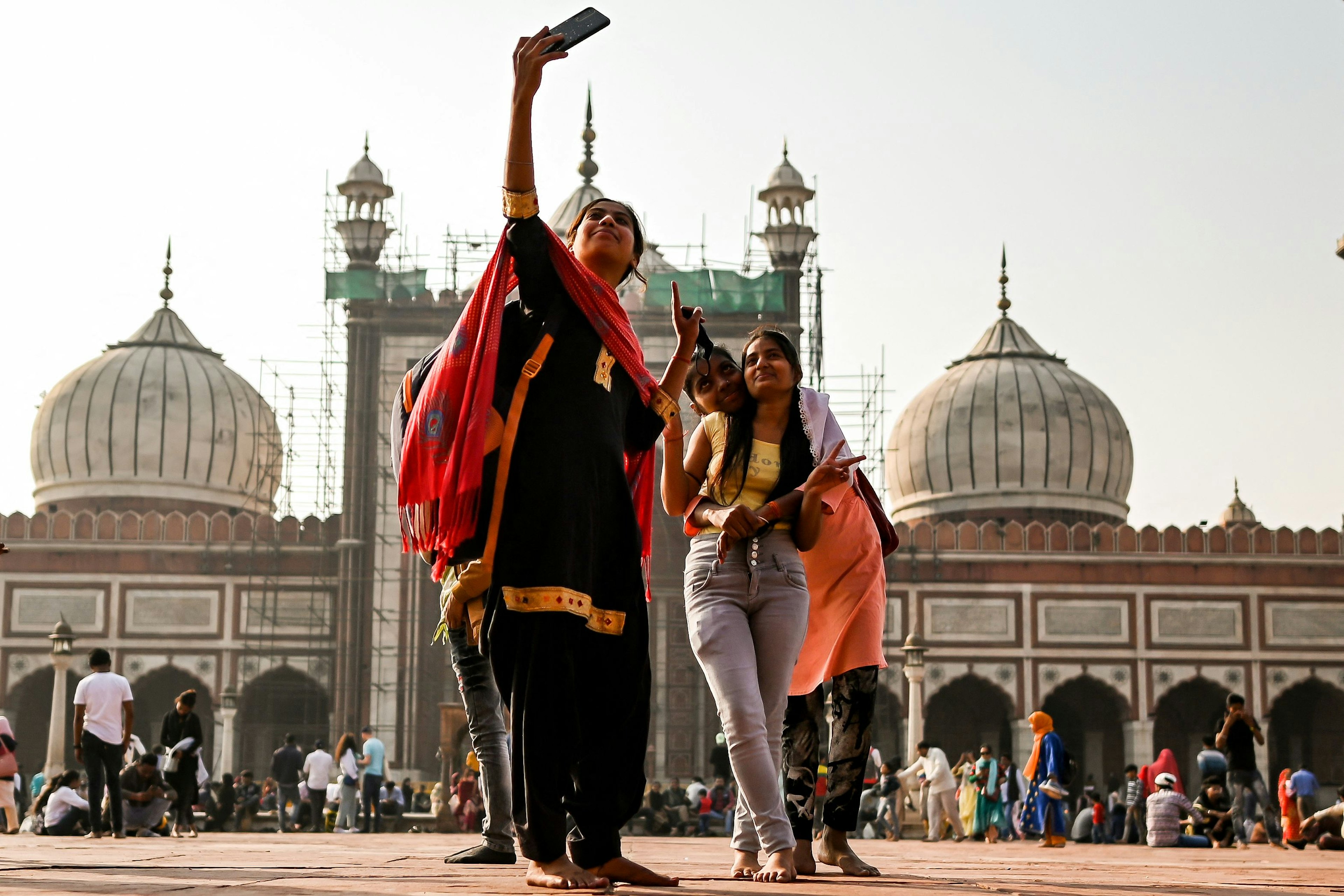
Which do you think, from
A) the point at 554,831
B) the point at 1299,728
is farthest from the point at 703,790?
the point at 554,831

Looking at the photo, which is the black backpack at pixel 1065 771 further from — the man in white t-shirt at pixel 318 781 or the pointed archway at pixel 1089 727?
the pointed archway at pixel 1089 727

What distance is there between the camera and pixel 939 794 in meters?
12.8

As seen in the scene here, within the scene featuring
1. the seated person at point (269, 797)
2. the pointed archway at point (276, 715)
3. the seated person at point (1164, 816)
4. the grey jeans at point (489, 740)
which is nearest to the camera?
the grey jeans at point (489, 740)

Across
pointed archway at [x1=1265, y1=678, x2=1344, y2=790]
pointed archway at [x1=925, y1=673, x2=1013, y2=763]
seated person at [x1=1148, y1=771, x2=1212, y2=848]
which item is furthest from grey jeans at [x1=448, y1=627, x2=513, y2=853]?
pointed archway at [x1=1265, y1=678, x2=1344, y2=790]

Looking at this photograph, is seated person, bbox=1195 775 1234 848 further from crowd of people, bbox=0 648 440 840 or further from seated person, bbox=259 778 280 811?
seated person, bbox=259 778 280 811

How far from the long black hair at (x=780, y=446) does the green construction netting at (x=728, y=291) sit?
1722 centimetres

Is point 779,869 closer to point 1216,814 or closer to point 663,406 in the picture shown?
point 663,406

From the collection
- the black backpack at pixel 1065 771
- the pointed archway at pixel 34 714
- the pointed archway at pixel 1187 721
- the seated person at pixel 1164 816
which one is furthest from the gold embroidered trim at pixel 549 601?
the pointed archway at pixel 1187 721

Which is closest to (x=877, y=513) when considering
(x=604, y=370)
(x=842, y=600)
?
(x=842, y=600)

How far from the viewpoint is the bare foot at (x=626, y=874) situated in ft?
9.21

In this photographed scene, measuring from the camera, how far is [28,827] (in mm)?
11812

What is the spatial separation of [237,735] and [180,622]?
1.58 m

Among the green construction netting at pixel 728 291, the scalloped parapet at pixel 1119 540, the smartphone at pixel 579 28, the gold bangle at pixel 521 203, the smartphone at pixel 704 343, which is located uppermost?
the green construction netting at pixel 728 291

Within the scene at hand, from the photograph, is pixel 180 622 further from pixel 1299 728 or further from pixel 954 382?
pixel 1299 728
